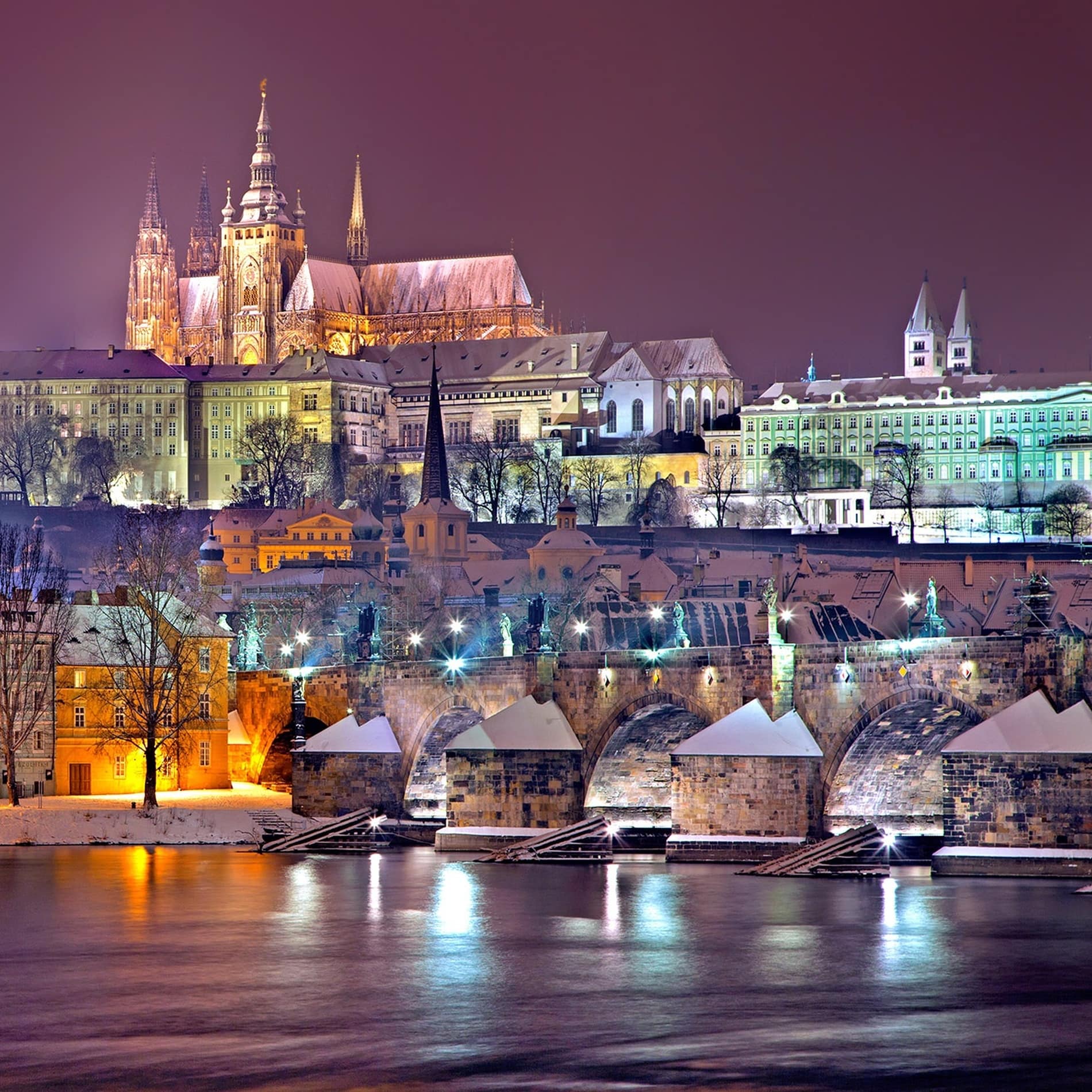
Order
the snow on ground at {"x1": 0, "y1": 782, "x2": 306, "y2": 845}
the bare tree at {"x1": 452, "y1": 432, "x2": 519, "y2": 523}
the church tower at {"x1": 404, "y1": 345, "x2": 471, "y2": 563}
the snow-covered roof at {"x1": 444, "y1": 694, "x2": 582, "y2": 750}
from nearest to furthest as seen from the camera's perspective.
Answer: the snow-covered roof at {"x1": 444, "y1": 694, "x2": 582, "y2": 750} → the snow on ground at {"x1": 0, "y1": 782, "x2": 306, "y2": 845} → the church tower at {"x1": 404, "y1": 345, "x2": 471, "y2": 563} → the bare tree at {"x1": 452, "y1": 432, "x2": 519, "y2": 523}

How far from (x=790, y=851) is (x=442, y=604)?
163 ft

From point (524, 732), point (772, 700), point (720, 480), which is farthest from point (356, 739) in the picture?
point (720, 480)

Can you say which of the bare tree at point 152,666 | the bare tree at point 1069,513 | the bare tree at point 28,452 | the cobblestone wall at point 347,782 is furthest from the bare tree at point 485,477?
the cobblestone wall at point 347,782

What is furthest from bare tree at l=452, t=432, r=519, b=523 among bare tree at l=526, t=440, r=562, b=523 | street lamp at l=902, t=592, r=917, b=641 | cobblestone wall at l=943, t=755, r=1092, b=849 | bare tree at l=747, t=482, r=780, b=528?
cobblestone wall at l=943, t=755, r=1092, b=849

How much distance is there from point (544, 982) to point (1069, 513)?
137 m

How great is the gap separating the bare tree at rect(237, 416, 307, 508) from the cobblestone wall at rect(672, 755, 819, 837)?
125 metres

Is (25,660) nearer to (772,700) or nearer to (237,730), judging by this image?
(237,730)

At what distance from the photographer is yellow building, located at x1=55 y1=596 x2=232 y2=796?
67188 mm

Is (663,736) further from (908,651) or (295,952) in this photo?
(295,952)

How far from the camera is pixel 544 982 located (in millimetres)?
36062

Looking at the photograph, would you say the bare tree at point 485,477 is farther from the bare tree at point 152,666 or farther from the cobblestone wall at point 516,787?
the cobblestone wall at point 516,787

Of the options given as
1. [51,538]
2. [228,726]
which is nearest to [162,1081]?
[228,726]

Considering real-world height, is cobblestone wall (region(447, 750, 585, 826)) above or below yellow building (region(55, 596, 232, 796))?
below

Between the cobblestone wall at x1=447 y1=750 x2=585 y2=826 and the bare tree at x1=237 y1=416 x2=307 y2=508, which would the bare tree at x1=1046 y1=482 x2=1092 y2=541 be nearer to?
the bare tree at x1=237 y1=416 x2=307 y2=508
